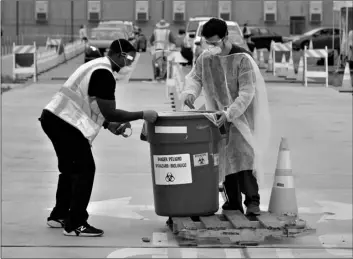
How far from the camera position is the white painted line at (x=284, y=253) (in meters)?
7.18

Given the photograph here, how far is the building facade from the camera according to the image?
6831cm

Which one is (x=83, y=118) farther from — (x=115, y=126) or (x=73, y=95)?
(x=115, y=126)

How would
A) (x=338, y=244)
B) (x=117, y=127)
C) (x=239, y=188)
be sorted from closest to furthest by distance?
(x=338, y=244)
(x=117, y=127)
(x=239, y=188)

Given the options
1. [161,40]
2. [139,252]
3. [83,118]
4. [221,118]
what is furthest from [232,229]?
[161,40]

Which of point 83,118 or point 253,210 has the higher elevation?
point 83,118

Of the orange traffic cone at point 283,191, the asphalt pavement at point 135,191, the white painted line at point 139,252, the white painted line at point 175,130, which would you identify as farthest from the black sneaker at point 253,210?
the white painted line at point 139,252

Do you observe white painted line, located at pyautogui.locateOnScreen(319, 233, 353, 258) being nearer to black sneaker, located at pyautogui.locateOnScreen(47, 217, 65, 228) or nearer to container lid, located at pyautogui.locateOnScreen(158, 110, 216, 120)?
container lid, located at pyautogui.locateOnScreen(158, 110, 216, 120)

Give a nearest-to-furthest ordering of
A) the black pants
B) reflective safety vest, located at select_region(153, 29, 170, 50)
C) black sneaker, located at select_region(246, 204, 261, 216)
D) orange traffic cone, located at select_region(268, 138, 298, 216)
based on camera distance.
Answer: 1. the black pants
2. black sneaker, located at select_region(246, 204, 261, 216)
3. orange traffic cone, located at select_region(268, 138, 298, 216)
4. reflective safety vest, located at select_region(153, 29, 170, 50)

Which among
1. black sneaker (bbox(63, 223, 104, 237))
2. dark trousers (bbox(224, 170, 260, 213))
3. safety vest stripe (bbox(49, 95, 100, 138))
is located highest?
safety vest stripe (bbox(49, 95, 100, 138))

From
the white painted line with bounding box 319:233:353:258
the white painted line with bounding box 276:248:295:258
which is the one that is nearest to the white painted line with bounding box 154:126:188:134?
the white painted line with bounding box 276:248:295:258

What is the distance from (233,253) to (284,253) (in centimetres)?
37

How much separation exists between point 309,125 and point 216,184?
26.0ft

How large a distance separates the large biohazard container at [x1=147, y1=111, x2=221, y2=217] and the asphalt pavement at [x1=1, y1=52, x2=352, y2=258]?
0.97ft

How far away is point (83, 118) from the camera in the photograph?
25.4ft
